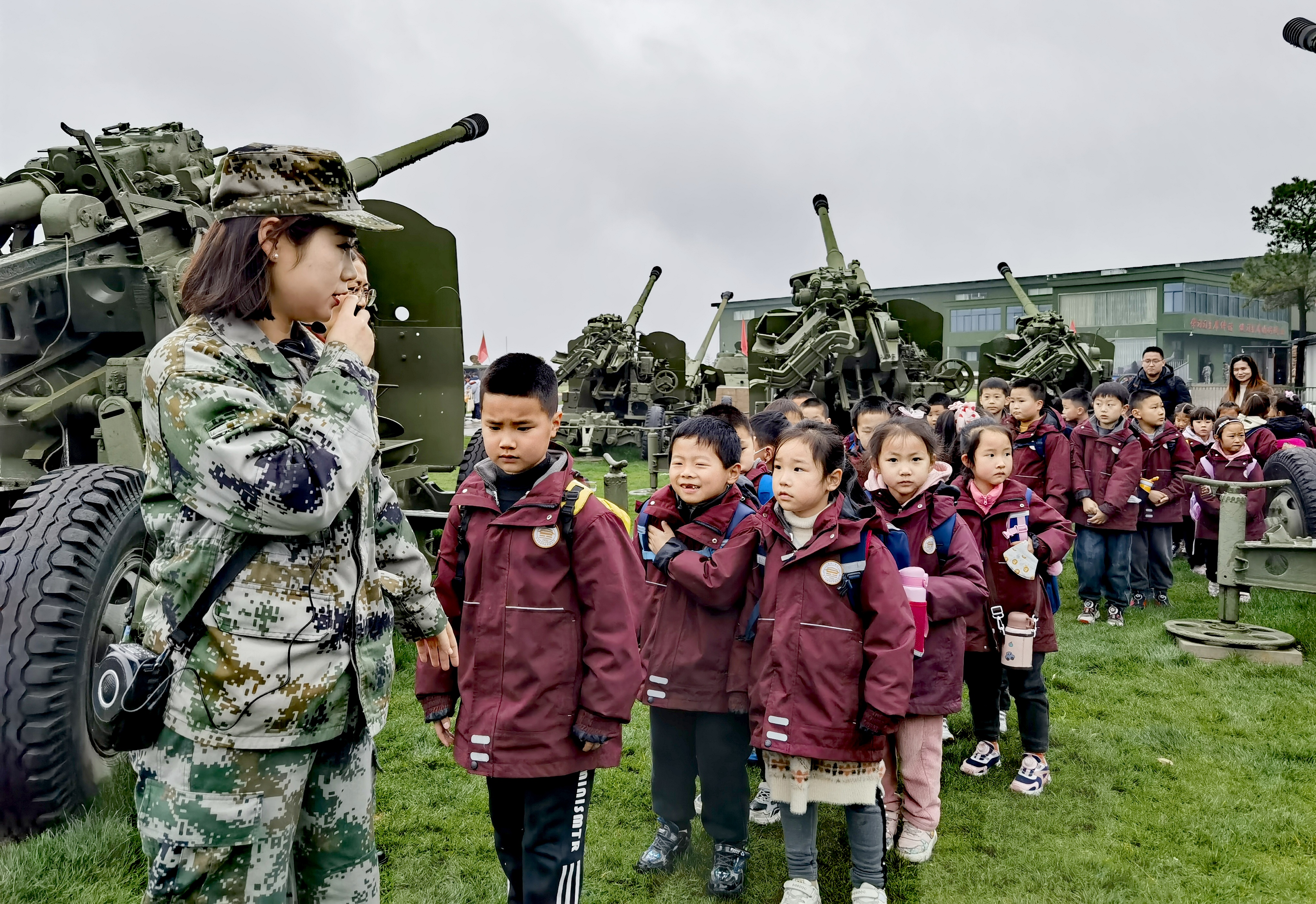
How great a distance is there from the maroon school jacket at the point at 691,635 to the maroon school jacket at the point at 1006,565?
122 centimetres

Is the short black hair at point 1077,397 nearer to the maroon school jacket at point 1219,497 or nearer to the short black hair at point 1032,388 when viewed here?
the short black hair at point 1032,388

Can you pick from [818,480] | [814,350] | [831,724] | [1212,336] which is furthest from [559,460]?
[1212,336]

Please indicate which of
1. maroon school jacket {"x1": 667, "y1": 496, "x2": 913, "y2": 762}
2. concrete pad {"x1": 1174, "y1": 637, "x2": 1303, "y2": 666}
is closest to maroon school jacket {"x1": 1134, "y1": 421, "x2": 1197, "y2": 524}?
concrete pad {"x1": 1174, "y1": 637, "x2": 1303, "y2": 666}

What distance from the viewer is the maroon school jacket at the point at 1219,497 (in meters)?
7.99

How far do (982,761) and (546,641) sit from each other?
8.39 ft

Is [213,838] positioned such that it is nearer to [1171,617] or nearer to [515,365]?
[515,365]

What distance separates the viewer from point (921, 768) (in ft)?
11.7

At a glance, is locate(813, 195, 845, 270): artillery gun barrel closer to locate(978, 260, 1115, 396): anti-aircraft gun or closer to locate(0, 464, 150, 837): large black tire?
locate(978, 260, 1115, 396): anti-aircraft gun

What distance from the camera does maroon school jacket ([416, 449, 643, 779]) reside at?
258 cm

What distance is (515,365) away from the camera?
267cm

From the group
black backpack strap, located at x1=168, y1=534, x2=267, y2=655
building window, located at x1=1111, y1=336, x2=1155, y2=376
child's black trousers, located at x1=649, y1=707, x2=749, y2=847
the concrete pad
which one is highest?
building window, located at x1=1111, y1=336, x2=1155, y2=376

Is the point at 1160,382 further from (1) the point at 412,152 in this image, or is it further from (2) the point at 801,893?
(2) the point at 801,893

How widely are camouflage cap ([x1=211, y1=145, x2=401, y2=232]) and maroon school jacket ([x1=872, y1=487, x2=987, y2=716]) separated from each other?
7.16 ft

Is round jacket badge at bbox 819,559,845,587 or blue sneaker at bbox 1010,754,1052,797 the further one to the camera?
blue sneaker at bbox 1010,754,1052,797
